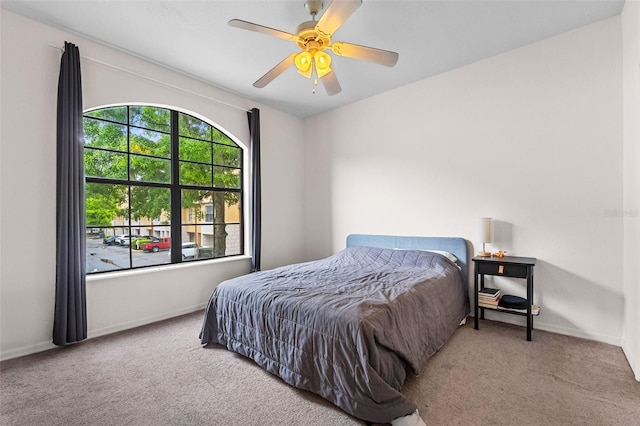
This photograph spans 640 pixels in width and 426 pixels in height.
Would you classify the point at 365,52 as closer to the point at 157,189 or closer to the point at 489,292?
the point at 489,292

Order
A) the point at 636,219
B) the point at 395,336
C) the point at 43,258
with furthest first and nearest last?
the point at 43,258 < the point at 636,219 < the point at 395,336

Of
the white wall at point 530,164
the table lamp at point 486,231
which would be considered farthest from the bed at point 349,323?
the white wall at point 530,164

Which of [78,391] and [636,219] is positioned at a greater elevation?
[636,219]

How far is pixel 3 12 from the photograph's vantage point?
2475mm

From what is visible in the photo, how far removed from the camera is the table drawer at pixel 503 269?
277cm

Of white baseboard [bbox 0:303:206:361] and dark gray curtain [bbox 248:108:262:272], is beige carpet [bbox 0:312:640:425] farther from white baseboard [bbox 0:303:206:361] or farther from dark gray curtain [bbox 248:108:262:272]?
dark gray curtain [bbox 248:108:262:272]

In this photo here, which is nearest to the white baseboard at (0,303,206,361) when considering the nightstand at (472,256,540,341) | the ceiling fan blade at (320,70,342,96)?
the ceiling fan blade at (320,70,342,96)

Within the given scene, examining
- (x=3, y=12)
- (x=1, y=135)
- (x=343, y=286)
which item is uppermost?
(x=3, y=12)

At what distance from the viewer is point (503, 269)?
2854mm

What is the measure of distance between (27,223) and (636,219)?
487cm

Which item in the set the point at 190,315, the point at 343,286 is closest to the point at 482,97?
the point at 343,286

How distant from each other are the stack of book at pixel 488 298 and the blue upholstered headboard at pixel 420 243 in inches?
14.4

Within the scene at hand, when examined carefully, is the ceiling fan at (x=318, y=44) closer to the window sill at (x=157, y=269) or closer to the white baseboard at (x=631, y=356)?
the window sill at (x=157, y=269)

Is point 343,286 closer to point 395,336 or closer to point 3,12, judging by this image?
point 395,336
